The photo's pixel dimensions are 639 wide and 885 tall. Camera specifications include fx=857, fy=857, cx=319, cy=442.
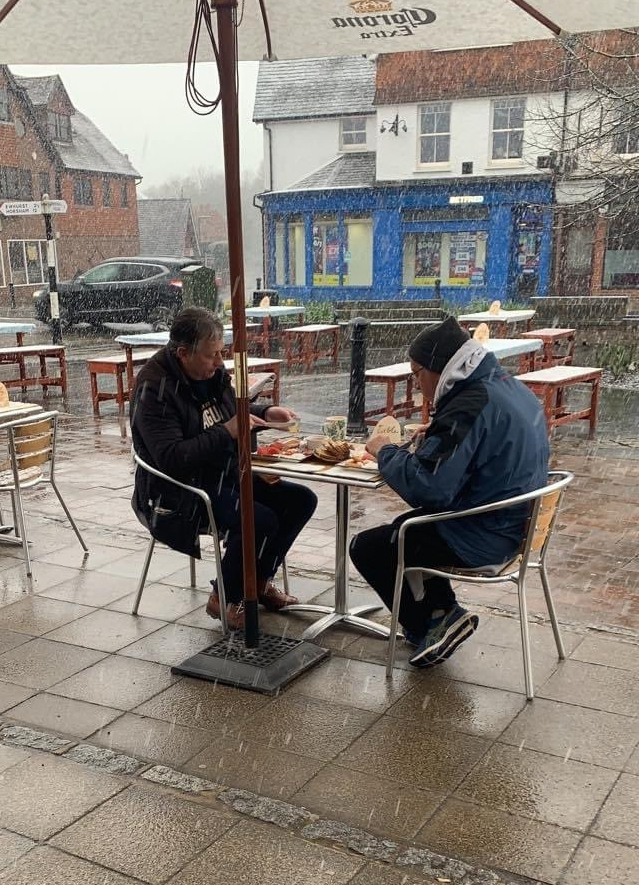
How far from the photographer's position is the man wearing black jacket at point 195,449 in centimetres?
388

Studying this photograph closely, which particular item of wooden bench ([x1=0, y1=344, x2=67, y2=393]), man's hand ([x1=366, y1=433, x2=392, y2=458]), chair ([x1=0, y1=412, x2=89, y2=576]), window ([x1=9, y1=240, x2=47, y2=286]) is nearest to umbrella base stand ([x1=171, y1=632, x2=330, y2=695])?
man's hand ([x1=366, y1=433, x2=392, y2=458])

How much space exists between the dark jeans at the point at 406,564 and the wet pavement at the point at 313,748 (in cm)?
24

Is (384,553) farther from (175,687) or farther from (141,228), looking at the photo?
(141,228)

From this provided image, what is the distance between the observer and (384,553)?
147 inches

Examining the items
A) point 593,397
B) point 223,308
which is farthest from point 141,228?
point 593,397

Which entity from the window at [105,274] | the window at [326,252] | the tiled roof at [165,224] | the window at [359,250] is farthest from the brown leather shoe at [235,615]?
the tiled roof at [165,224]

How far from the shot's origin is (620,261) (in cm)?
2548

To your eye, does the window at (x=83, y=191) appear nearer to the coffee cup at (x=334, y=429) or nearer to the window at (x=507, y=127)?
the window at (x=507, y=127)

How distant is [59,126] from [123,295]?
19.9 meters

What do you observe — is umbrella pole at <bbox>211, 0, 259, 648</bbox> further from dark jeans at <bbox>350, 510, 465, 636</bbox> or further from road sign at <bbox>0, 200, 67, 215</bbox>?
road sign at <bbox>0, 200, 67, 215</bbox>

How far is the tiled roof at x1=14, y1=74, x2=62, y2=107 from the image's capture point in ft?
125

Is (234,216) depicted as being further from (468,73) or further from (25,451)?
(468,73)

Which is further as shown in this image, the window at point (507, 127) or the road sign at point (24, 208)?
the window at point (507, 127)

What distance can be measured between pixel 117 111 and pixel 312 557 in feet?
259
